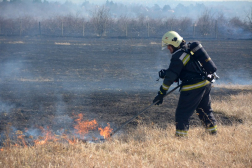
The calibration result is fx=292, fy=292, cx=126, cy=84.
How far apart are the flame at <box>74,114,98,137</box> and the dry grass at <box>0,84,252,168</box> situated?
92 centimetres

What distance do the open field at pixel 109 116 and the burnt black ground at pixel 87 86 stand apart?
23 mm

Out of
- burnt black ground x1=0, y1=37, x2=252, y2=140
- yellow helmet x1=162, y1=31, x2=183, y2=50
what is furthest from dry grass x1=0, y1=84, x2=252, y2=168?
yellow helmet x1=162, y1=31, x2=183, y2=50

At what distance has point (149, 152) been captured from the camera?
14.4ft

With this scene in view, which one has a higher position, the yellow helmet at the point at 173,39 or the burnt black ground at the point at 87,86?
the yellow helmet at the point at 173,39

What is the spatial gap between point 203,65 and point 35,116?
4.02 meters

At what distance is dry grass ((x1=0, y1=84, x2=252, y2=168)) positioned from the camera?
396cm

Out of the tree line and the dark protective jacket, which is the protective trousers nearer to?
the dark protective jacket

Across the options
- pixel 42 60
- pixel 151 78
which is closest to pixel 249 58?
pixel 151 78

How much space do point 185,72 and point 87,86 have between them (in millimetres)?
6363

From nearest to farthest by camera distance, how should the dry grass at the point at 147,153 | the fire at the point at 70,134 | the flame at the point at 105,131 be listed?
the dry grass at the point at 147,153 < the fire at the point at 70,134 < the flame at the point at 105,131

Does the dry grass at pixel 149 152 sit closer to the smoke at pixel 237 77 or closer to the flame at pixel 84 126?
the flame at pixel 84 126

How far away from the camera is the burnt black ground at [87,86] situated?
22.3 feet

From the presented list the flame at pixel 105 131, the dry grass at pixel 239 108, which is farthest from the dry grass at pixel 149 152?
the dry grass at pixel 239 108

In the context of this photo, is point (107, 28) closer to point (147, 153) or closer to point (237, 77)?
point (237, 77)
